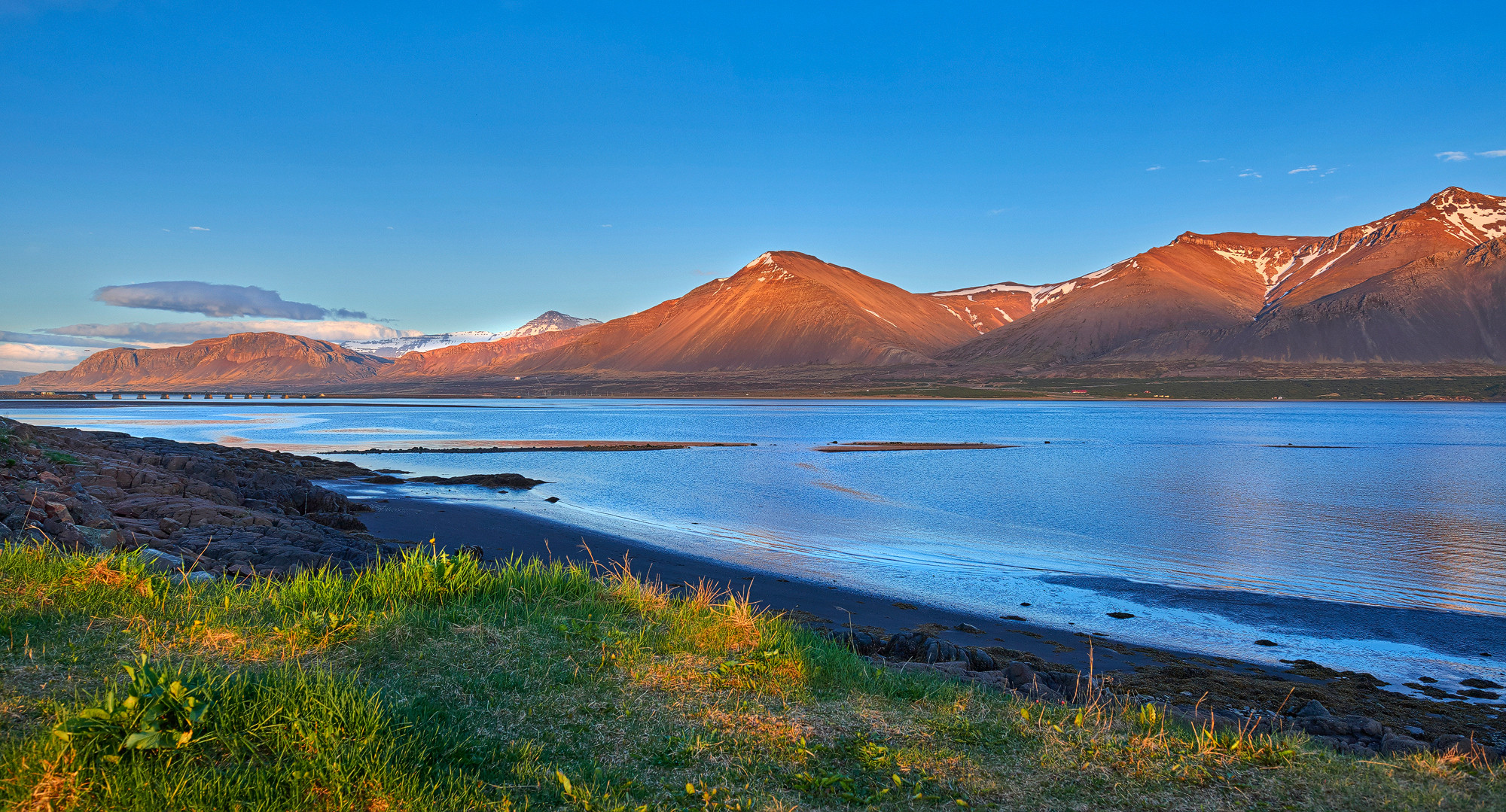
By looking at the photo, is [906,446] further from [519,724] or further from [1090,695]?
[519,724]

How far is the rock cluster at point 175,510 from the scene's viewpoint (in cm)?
1123

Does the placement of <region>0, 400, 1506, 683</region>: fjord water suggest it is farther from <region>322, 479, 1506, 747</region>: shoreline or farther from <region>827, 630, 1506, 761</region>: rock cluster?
<region>827, 630, 1506, 761</region>: rock cluster

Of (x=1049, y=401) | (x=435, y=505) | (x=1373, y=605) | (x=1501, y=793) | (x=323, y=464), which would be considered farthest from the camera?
(x=1049, y=401)

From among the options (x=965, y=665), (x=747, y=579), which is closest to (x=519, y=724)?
(x=965, y=665)

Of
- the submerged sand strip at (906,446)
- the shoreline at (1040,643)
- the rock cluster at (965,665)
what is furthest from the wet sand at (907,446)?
the rock cluster at (965,665)

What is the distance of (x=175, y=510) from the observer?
1577 cm

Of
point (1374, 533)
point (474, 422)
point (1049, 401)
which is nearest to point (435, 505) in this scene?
point (1374, 533)

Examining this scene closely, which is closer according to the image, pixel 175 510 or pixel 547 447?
pixel 175 510

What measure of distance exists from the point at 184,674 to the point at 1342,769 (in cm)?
743

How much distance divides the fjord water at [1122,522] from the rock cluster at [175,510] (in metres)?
7.71

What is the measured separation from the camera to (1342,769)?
5.55 meters

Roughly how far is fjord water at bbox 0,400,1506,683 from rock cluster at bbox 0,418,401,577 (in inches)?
304

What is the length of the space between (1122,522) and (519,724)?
2582cm

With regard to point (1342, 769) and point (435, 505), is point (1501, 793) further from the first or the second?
point (435, 505)
